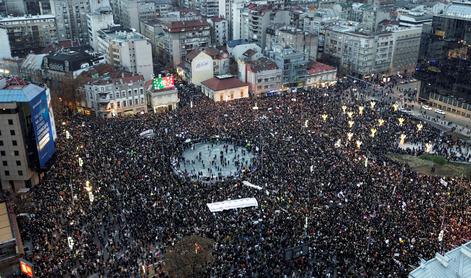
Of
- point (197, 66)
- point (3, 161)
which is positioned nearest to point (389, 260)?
point (3, 161)

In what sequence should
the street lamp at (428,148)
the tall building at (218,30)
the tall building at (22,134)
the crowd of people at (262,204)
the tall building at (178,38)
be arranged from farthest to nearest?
the tall building at (218,30) → the tall building at (178,38) → the street lamp at (428,148) → the tall building at (22,134) → the crowd of people at (262,204)

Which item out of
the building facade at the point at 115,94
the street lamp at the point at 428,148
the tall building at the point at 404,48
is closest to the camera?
the street lamp at the point at 428,148

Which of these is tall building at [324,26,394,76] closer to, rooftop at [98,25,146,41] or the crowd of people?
the crowd of people

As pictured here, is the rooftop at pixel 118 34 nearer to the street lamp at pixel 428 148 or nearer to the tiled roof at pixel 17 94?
the tiled roof at pixel 17 94

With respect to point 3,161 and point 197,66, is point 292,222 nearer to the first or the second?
point 3,161

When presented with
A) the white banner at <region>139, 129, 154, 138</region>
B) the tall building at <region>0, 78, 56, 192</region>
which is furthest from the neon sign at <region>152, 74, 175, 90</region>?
the tall building at <region>0, 78, 56, 192</region>

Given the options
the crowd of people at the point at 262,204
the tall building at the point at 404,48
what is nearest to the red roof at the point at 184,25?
the crowd of people at the point at 262,204
